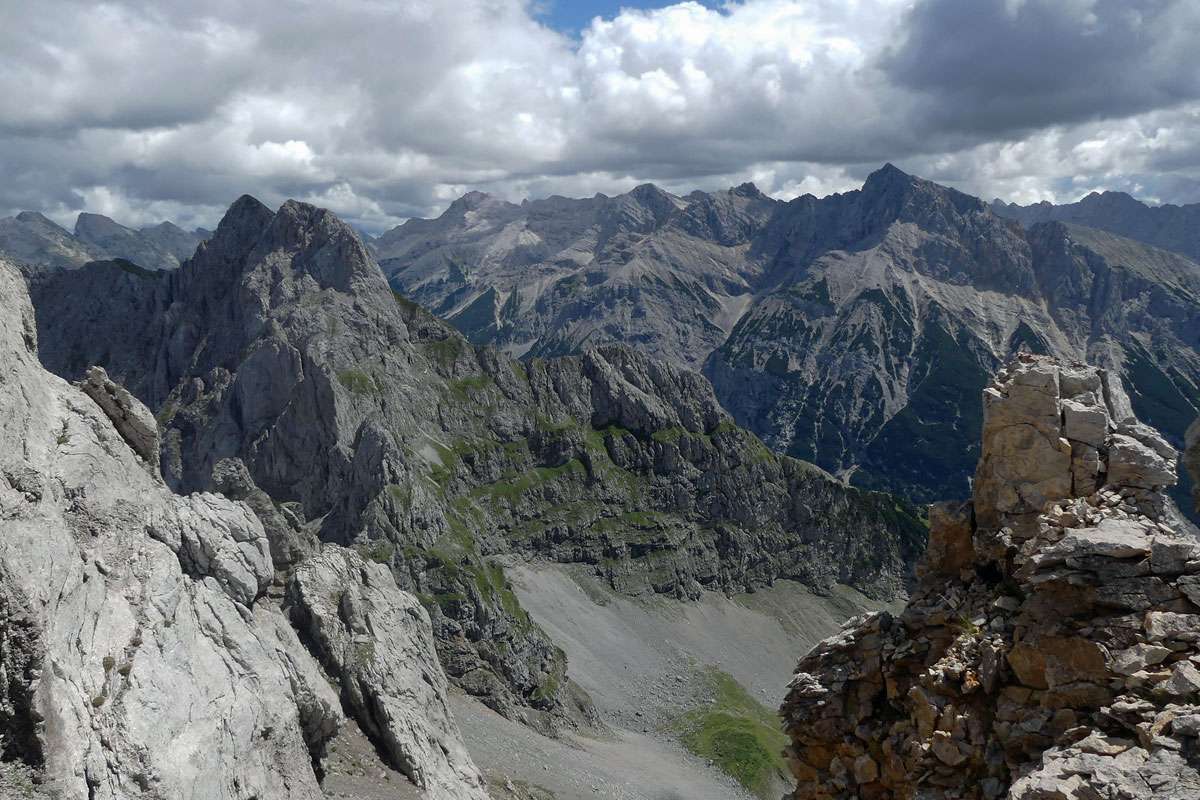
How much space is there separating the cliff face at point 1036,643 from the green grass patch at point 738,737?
11435 cm

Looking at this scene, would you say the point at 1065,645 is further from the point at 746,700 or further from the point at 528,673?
the point at 746,700

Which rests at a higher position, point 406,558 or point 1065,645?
point 1065,645

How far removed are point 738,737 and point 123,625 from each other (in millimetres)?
121306

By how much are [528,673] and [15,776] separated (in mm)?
120781

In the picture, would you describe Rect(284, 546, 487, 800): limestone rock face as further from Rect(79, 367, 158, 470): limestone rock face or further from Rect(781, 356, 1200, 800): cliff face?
Rect(781, 356, 1200, 800): cliff face

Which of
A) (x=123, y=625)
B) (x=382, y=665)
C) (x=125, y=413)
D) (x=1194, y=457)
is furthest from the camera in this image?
(x=382, y=665)

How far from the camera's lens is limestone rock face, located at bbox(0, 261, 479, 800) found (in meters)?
26.6

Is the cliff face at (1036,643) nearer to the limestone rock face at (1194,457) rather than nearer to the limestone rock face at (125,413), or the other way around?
the limestone rock face at (1194,457)

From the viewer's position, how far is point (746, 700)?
161 metres

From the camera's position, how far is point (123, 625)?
109 feet

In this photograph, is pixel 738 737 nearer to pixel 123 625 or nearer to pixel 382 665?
pixel 382 665

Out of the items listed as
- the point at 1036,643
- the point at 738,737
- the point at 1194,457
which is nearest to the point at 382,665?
the point at 1036,643

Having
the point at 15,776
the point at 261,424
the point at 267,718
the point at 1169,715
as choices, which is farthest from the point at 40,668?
the point at 261,424

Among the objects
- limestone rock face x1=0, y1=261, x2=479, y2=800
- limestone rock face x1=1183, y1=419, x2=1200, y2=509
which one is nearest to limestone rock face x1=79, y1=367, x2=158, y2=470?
limestone rock face x1=0, y1=261, x2=479, y2=800
